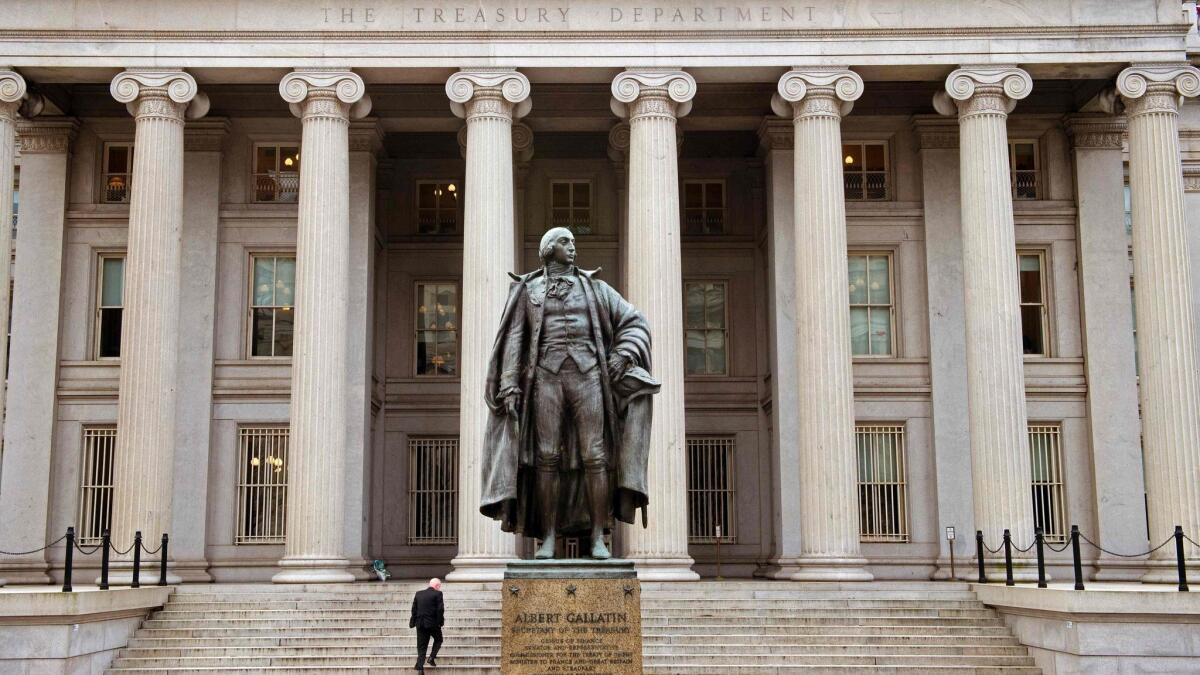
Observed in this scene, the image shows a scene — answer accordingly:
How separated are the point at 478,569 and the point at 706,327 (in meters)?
11.4

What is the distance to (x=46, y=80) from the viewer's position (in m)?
28.4

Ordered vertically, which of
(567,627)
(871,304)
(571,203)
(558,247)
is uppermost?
(571,203)

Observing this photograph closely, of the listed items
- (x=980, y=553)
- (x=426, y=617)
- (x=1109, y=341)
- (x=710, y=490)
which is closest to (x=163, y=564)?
(x=426, y=617)

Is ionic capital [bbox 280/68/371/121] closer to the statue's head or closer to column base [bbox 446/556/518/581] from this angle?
column base [bbox 446/556/518/581]

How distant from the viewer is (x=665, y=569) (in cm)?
2572

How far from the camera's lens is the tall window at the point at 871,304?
31.9 m

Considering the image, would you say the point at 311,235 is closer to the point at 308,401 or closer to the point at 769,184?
the point at 308,401

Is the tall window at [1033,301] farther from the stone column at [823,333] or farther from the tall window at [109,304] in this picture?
the tall window at [109,304]

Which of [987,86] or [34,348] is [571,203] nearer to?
[987,86]

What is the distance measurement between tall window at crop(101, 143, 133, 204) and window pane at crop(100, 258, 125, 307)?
1401mm

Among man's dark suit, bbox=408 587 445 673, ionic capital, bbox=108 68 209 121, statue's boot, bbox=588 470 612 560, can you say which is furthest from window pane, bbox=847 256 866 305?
statue's boot, bbox=588 470 612 560

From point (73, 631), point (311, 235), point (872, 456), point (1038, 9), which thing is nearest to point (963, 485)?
point (872, 456)

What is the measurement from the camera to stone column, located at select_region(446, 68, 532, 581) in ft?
84.8

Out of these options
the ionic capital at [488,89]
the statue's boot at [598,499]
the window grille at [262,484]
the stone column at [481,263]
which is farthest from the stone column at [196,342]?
the statue's boot at [598,499]
